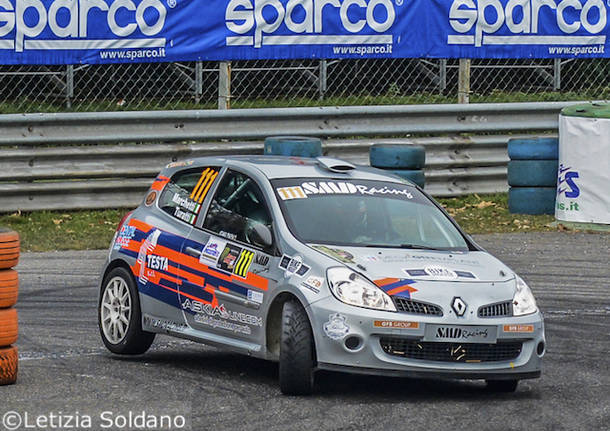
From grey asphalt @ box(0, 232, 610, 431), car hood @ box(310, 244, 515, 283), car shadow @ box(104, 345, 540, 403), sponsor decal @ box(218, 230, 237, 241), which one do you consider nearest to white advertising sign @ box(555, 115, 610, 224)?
grey asphalt @ box(0, 232, 610, 431)

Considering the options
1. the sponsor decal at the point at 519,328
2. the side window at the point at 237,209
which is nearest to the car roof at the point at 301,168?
the side window at the point at 237,209

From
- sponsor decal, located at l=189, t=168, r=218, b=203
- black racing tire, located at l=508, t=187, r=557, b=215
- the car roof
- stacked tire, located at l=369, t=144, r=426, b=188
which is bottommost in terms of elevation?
black racing tire, located at l=508, t=187, r=557, b=215

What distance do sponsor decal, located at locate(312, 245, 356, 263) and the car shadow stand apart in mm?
803

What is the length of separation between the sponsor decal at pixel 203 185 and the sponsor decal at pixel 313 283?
1.62m

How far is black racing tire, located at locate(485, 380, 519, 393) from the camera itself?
28.8 feet

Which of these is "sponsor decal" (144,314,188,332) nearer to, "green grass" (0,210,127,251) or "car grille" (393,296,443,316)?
"car grille" (393,296,443,316)

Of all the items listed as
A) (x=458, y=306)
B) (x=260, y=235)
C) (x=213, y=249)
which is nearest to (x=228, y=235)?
(x=213, y=249)

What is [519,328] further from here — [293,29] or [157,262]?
[293,29]

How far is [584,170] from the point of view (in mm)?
16125

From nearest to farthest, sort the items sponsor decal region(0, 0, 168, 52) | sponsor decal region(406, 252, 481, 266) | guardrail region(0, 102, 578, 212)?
sponsor decal region(406, 252, 481, 266) → sponsor decal region(0, 0, 168, 52) → guardrail region(0, 102, 578, 212)

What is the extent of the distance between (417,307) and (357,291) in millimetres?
365

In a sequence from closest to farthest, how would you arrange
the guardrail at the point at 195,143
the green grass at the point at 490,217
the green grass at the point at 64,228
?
the green grass at the point at 64,228
the guardrail at the point at 195,143
the green grass at the point at 490,217

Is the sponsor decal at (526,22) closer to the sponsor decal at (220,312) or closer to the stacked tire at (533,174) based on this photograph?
the stacked tire at (533,174)

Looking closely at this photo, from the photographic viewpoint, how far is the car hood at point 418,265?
8492 mm
